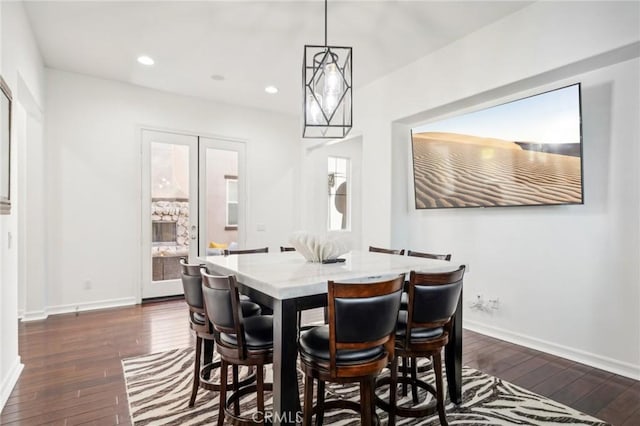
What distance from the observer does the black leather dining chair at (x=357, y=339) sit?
1538mm

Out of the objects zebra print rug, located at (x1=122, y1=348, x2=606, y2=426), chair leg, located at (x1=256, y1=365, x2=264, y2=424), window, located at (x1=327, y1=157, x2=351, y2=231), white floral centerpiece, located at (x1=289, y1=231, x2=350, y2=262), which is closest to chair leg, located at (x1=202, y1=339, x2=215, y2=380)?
zebra print rug, located at (x1=122, y1=348, x2=606, y2=426)

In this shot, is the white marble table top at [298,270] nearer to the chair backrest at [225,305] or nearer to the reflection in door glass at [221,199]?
the chair backrest at [225,305]

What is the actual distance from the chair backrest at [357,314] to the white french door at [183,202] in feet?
11.7

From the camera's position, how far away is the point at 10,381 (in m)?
2.51

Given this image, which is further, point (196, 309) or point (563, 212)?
point (563, 212)

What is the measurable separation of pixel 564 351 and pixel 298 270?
101 inches

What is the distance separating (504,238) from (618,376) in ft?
4.48

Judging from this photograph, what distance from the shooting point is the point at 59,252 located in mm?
4449

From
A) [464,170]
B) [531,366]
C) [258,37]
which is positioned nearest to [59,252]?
[258,37]

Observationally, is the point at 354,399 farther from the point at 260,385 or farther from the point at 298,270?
the point at 298,270

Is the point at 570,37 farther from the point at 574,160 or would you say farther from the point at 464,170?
the point at 464,170

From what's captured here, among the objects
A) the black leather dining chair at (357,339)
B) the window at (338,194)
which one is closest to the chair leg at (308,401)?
the black leather dining chair at (357,339)

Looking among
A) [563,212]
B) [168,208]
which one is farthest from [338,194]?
[563,212]

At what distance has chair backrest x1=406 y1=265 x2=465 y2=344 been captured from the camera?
1831 millimetres
